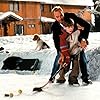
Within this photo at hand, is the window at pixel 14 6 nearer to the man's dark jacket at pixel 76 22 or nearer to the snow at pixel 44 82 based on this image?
the snow at pixel 44 82

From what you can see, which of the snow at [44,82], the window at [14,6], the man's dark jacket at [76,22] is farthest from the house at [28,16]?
the man's dark jacket at [76,22]

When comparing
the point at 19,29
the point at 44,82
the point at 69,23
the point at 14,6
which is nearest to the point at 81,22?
the point at 69,23

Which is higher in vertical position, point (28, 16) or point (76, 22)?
point (76, 22)

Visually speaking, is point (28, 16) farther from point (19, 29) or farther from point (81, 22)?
point (81, 22)

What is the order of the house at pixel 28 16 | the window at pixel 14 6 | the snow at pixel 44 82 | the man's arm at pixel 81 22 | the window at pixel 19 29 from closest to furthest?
the snow at pixel 44 82 < the man's arm at pixel 81 22 < the house at pixel 28 16 < the window at pixel 14 6 < the window at pixel 19 29

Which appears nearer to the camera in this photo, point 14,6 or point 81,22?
point 81,22

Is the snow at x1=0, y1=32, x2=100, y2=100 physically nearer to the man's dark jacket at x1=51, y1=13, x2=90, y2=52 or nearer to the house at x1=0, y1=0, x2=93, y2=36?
the man's dark jacket at x1=51, y1=13, x2=90, y2=52

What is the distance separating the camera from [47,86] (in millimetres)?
8602

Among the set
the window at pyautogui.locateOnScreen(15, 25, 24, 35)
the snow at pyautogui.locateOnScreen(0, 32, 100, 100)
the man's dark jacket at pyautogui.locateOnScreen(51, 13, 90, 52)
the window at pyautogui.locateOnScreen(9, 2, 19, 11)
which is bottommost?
the window at pyautogui.locateOnScreen(15, 25, 24, 35)

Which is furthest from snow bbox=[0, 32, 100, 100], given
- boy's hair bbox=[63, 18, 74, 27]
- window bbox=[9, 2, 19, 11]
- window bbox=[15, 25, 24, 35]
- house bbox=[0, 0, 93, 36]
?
window bbox=[9, 2, 19, 11]

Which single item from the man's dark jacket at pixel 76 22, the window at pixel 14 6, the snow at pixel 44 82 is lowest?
the snow at pixel 44 82

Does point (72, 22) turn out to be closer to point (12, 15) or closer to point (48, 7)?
point (12, 15)

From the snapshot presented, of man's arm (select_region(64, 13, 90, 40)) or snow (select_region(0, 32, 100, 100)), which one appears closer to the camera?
snow (select_region(0, 32, 100, 100))

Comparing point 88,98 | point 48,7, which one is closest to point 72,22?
point 88,98
